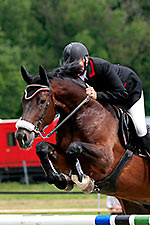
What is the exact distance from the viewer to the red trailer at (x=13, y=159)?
60.8 ft

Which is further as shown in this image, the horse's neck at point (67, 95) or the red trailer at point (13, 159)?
the red trailer at point (13, 159)

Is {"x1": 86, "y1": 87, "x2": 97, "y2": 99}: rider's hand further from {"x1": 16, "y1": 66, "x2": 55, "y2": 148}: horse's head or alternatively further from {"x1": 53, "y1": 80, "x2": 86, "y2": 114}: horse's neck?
{"x1": 16, "y1": 66, "x2": 55, "y2": 148}: horse's head

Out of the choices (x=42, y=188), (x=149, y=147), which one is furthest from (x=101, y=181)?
(x=42, y=188)

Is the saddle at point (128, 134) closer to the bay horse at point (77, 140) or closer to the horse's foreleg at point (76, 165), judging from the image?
the bay horse at point (77, 140)

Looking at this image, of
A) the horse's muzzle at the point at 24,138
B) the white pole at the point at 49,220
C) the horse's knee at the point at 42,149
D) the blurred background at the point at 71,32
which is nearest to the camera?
the white pole at the point at 49,220

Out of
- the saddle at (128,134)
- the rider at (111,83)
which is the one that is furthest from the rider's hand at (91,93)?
the saddle at (128,134)

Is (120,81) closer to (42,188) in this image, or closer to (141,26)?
(42,188)

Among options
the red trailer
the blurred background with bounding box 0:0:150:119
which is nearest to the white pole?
the red trailer

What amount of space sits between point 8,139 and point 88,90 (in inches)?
548

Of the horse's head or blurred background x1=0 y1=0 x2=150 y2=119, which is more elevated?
the horse's head

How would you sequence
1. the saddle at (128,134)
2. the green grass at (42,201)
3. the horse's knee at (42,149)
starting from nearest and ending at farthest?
the horse's knee at (42,149) < the saddle at (128,134) < the green grass at (42,201)

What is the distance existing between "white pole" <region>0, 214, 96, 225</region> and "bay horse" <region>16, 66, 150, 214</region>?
0.83 m

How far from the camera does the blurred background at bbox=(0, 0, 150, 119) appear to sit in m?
38.9

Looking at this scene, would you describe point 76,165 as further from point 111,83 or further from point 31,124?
point 111,83
